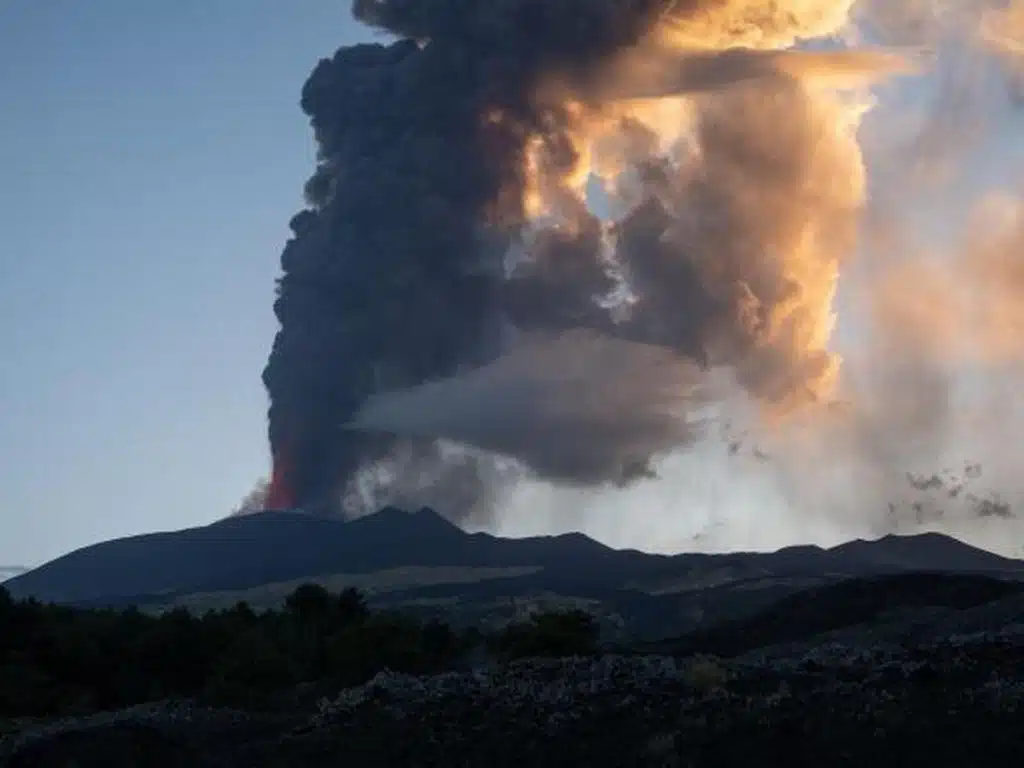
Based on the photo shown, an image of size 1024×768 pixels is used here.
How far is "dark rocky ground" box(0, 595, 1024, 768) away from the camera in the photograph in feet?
71.9

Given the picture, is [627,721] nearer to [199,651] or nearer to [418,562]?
[199,651]

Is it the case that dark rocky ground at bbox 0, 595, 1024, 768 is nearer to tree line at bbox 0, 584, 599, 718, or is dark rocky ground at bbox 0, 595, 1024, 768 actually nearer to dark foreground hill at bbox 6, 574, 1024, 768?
dark foreground hill at bbox 6, 574, 1024, 768

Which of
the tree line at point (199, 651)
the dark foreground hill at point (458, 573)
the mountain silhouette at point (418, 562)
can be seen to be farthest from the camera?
the mountain silhouette at point (418, 562)

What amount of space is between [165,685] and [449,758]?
26.9m

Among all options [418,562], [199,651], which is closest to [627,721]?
[199,651]

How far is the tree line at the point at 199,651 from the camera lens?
4469 centimetres

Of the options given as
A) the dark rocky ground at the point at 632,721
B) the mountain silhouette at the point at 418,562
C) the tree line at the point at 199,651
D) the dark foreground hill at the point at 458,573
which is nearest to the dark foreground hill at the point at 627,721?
the dark rocky ground at the point at 632,721

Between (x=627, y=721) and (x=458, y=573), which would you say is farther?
(x=458, y=573)

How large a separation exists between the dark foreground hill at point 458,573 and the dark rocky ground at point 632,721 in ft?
255

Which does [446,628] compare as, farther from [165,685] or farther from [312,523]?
[312,523]

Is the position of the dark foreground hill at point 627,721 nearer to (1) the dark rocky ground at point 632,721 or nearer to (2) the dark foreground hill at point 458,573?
(1) the dark rocky ground at point 632,721

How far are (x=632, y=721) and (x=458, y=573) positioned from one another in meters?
143

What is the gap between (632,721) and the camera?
23.9m

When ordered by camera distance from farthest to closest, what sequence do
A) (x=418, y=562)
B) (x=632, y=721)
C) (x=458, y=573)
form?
(x=418, y=562), (x=458, y=573), (x=632, y=721)
